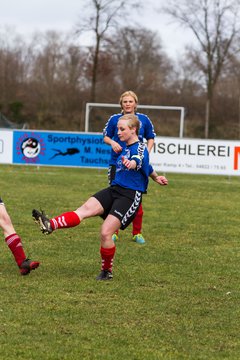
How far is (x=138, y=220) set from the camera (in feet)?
30.6

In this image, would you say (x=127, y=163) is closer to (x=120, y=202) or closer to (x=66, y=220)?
(x=120, y=202)

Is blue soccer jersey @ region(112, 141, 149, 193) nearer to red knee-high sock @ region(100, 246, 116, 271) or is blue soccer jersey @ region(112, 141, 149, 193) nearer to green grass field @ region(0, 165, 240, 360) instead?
red knee-high sock @ region(100, 246, 116, 271)

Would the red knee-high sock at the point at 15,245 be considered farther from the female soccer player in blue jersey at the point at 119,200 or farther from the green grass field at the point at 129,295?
the female soccer player in blue jersey at the point at 119,200

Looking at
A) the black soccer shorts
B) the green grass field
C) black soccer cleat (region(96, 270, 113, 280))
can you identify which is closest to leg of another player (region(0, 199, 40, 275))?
the green grass field

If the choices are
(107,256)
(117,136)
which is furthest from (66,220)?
(117,136)

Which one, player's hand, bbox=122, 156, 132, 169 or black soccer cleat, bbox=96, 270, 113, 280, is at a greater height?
player's hand, bbox=122, 156, 132, 169

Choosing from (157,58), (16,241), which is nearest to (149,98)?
(157,58)

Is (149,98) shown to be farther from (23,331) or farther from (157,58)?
(23,331)

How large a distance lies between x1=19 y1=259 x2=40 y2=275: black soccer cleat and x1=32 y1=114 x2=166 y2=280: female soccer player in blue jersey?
424mm

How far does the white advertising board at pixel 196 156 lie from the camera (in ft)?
65.1

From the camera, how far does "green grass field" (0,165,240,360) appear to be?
15.6ft

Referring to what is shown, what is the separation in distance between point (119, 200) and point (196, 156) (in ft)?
44.4

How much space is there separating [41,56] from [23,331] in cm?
5672

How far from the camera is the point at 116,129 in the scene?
27.8 ft
